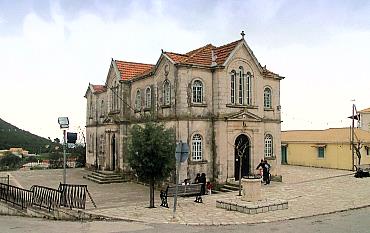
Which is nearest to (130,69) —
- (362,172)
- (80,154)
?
(80,154)

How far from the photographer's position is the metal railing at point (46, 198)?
17766 millimetres

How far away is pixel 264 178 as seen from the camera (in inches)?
1018

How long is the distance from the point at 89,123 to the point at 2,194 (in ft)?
59.9

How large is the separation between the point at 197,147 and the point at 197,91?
331 centimetres

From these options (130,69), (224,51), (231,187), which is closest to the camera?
(231,187)

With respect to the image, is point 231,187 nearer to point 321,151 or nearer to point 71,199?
point 71,199

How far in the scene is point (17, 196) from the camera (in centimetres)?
2059

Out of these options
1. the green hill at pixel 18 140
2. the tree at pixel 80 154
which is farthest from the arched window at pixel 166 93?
the green hill at pixel 18 140

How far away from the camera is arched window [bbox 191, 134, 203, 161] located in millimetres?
24812

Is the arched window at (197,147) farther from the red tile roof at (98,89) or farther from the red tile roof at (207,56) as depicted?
the red tile roof at (98,89)

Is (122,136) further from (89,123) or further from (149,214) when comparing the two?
(149,214)

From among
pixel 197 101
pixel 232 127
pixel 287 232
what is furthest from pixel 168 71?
pixel 287 232

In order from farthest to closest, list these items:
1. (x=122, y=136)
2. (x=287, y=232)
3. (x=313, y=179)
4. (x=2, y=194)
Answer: (x=122, y=136), (x=313, y=179), (x=2, y=194), (x=287, y=232)

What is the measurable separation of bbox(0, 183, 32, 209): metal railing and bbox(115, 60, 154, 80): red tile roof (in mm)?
12741
